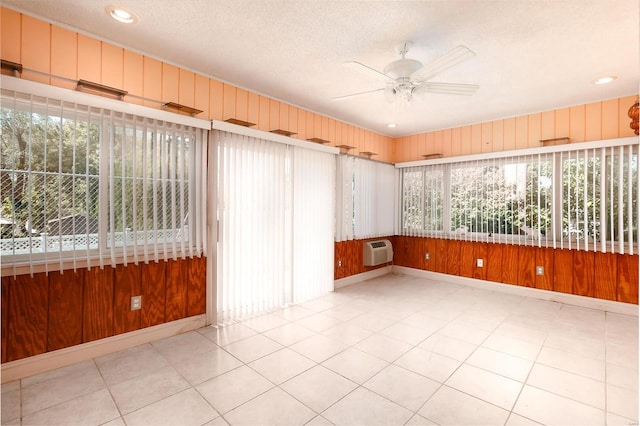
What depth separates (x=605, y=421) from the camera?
5.81 feet

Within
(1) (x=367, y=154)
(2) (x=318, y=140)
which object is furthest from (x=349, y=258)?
(2) (x=318, y=140)

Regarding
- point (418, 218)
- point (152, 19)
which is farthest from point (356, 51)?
point (418, 218)

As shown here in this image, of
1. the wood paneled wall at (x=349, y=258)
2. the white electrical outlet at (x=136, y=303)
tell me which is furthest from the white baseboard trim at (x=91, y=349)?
the wood paneled wall at (x=349, y=258)

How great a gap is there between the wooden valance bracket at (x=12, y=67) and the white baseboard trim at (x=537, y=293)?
5.53 m

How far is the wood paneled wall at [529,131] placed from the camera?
144 inches

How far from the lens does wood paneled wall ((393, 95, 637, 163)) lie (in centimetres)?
366

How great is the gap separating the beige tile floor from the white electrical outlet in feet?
1.19

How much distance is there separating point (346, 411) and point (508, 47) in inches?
122

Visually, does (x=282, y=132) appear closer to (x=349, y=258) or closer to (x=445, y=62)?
(x=445, y=62)

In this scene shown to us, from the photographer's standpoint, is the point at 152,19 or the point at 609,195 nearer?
the point at 152,19

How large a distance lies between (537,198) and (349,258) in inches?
111

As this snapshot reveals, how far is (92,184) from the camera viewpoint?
7.87 ft

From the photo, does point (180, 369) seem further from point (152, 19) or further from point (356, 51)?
point (356, 51)

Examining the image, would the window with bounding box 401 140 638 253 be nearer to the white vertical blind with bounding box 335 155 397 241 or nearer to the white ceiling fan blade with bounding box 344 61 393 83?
the white vertical blind with bounding box 335 155 397 241
